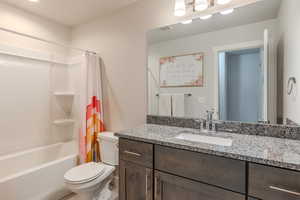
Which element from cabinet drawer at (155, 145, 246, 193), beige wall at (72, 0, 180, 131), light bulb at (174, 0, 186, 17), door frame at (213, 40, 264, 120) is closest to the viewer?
cabinet drawer at (155, 145, 246, 193)

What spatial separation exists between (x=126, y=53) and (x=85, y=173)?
1475mm

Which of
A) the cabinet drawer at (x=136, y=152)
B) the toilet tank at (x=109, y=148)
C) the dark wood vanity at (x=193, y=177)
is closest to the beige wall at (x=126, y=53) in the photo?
the toilet tank at (x=109, y=148)

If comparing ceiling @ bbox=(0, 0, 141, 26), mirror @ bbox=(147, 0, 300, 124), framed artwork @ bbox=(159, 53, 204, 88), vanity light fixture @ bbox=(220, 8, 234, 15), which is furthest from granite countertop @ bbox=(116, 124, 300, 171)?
ceiling @ bbox=(0, 0, 141, 26)

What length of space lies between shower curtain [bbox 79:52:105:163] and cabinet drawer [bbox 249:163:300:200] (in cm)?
184

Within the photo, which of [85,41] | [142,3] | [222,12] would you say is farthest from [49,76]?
[222,12]

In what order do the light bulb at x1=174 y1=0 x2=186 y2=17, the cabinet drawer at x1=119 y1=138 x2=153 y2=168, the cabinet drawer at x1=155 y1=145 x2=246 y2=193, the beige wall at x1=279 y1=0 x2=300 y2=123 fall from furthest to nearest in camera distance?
the light bulb at x1=174 y1=0 x2=186 y2=17 < the cabinet drawer at x1=119 y1=138 x2=153 y2=168 < the beige wall at x1=279 y1=0 x2=300 y2=123 < the cabinet drawer at x1=155 y1=145 x2=246 y2=193

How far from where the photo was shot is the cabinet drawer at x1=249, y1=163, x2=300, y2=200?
814 millimetres

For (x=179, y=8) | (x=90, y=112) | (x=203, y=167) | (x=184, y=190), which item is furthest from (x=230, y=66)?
(x=90, y=112)

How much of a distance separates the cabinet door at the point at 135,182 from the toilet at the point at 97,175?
43cm

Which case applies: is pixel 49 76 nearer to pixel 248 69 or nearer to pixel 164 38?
pixel 164 38

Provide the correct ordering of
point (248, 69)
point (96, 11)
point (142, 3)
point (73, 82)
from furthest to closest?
1. point (73, 82)
2. point (96, 11)
3. point (142, 3)
4. point (248, 69)

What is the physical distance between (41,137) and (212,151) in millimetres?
2489

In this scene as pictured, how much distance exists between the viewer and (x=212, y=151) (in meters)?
1.03

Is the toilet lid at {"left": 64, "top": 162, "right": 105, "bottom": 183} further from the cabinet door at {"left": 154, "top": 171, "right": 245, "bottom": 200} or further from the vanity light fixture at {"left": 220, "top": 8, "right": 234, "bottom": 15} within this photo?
the vanity light fixture at {"left": 220, "top": 8, "right": 234, "bottom": 15}
